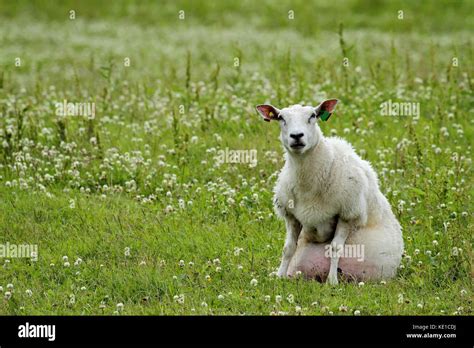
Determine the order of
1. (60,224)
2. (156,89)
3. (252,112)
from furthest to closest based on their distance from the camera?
(156,89)
(252,112)
(60,224)

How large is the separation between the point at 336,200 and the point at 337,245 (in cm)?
53

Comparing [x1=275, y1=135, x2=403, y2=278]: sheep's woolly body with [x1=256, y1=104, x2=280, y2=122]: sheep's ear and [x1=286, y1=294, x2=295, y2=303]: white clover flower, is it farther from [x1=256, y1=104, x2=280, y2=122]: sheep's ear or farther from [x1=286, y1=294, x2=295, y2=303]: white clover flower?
[x1=286, y1=294, x2=295, y2=303]: white clover flower

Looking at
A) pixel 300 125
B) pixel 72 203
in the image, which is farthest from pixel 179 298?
pixel 72 203

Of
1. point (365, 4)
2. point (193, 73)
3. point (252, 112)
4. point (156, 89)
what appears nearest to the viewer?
point (252, 112)

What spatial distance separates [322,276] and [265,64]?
12782 mm

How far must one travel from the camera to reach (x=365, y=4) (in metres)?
33.7

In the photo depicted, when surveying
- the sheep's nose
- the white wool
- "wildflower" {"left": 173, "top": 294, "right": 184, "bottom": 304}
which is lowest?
"wildflower" {"left": 173, "top": 294, "right": 184, "bottom": 304}

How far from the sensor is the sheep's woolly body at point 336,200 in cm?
1184

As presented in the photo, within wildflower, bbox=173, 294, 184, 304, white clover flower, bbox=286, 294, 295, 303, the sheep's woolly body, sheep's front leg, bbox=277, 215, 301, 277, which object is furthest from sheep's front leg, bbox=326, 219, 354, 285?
wildflower, bbox=173, 294, 184, 304

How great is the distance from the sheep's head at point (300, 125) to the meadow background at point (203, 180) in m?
1.65

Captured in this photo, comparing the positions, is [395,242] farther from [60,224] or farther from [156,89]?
[156,89]

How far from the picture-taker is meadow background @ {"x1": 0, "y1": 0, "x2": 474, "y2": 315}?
38.5ft

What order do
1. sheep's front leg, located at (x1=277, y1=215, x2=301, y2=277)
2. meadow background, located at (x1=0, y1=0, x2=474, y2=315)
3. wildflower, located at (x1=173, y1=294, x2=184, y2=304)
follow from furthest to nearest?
1. sheep's front leg, located at (x1=277, y1=215, x2=301, y2=277)
2. meadow background, located at (x1=0, y1=0, x2=474, y2=315)
3. wildflower, located at (x1=173, y1=294, x2=184, y2=304)

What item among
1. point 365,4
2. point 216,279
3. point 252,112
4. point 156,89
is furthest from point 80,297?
point 365,4
